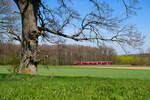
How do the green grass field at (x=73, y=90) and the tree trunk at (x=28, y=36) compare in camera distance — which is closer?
the green grass field at (x=73, y=90)

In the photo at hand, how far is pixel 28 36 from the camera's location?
10406 mm

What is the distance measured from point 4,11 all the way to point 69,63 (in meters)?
40.7

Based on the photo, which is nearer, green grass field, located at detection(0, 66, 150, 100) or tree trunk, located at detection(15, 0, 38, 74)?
green grass field, located at detection(0, 66, 150, 100)

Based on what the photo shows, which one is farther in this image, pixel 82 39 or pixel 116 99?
pixel 82 39

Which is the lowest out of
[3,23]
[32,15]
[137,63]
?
[137,63]

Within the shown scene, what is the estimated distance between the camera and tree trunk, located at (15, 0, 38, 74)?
10372mm

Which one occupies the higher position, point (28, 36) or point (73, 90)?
point (28, 36)

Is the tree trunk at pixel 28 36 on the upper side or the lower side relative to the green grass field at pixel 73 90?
upper

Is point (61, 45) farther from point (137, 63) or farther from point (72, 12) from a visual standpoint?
point (137, 63)

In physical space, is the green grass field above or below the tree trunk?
below

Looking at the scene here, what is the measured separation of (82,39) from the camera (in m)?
10.9

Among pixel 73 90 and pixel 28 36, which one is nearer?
pixel 73 90

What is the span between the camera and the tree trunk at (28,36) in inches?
408

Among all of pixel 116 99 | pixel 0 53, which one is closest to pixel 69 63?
pixel 0 53
